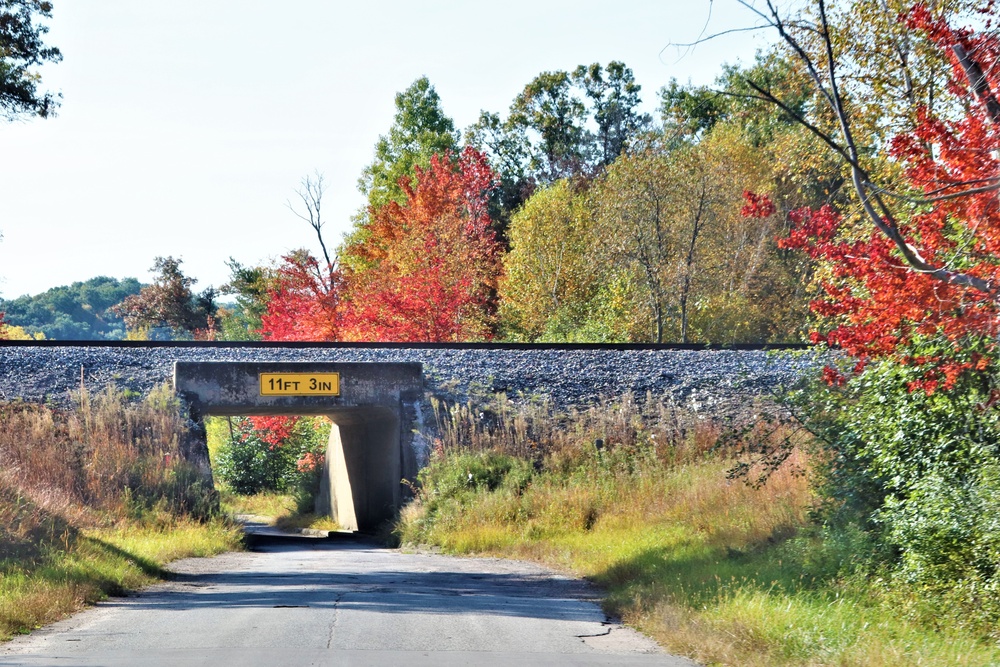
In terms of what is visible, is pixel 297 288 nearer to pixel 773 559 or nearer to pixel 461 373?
pixel 461 373

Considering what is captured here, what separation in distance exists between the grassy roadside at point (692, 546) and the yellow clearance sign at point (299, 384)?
2496 millimetres

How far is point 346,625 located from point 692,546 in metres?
6.07

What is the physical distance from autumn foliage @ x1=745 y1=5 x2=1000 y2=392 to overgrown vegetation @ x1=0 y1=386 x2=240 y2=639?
8727 millimetres

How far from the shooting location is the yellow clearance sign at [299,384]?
21.9 meters

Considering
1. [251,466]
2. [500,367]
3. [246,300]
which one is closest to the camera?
[500,367]

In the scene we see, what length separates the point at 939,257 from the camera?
10.7 meters

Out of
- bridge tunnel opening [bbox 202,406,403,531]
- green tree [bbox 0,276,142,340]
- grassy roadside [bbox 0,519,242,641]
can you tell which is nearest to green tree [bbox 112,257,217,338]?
bridge tunnel opening [bbox 202,406,403,531]

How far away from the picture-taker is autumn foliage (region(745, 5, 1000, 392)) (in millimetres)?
9625

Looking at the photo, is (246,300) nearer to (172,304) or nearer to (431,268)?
(172,304)

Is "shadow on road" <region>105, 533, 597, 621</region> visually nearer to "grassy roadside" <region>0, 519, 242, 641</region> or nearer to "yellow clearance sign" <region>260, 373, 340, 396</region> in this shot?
"grassy roadside" <region>0, 519, 242, 641</region>

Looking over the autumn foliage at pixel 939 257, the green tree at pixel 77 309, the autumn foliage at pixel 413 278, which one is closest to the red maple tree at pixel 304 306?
the autumn foliage at pixel 413 278

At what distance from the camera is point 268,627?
30.9 feet

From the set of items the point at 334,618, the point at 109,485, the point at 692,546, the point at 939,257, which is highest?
the point at 939,257

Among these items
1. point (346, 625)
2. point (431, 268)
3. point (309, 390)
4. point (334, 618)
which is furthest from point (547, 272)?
point (346, 625)
